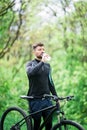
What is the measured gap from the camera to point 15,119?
8.09 meters

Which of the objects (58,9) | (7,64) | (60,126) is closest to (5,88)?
(58,9)

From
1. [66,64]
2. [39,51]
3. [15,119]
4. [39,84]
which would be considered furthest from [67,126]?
[66,64]

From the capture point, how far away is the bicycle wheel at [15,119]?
720 cm

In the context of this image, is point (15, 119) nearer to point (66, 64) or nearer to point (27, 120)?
point (27, 120)

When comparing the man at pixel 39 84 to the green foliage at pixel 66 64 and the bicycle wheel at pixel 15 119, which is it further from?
the green foliage at pixel 66 64

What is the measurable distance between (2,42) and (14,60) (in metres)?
13.2

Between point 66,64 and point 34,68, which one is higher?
point 66,64

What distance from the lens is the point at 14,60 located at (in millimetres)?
26406

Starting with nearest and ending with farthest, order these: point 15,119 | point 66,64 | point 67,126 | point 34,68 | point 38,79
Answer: point 67,126 → point 34,68 → point 38,79 → point 15,119 → point 66,64

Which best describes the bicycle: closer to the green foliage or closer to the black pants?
the black pants

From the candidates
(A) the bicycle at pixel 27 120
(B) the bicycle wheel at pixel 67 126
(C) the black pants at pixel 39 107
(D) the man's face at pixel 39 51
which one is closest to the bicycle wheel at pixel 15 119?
(A) the bicycle at pixel 27 120

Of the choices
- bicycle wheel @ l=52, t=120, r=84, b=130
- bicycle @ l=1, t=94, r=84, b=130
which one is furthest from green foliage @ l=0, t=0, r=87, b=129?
bicycle wheel @ l=52, t=120, r=84, b=130

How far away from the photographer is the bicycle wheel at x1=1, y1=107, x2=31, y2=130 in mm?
7204

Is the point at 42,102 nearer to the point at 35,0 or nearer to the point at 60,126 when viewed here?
the point at 60,126
